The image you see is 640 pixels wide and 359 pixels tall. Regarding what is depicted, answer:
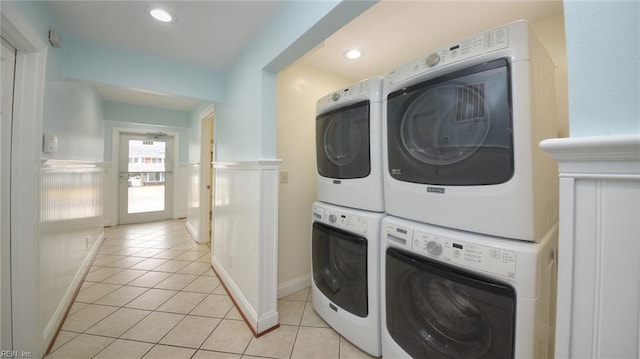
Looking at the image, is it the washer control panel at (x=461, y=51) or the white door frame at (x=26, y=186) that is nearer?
the washer control panel at (x=461, y=51)

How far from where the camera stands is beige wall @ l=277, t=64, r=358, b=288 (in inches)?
83.0

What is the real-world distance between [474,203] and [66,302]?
116 inches

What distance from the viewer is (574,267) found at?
0.50m

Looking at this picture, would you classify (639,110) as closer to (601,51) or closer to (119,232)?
(601,51)

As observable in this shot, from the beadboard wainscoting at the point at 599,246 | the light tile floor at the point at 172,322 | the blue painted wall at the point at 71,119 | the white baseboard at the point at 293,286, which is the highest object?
the blue painted wall at the point at 71,119

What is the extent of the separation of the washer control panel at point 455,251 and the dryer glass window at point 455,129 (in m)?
0.26

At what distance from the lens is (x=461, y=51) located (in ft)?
3.12

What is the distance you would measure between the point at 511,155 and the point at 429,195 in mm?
344

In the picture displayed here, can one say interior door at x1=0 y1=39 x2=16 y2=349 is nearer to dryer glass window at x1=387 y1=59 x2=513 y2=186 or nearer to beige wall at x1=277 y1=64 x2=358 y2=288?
beige wall at x1=277 y1=64 x2=358 y2=288

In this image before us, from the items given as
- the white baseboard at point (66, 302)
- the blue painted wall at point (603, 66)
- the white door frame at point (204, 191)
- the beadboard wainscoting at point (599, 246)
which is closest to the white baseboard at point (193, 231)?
the white door frame at point (204, 191)

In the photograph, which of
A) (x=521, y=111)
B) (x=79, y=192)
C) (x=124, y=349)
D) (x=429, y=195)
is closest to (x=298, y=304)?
(x=124, y=349)

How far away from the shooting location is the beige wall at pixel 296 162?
211 cm

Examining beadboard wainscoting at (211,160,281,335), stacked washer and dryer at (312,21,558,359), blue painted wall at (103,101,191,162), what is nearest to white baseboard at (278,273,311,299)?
beadboard wainscoting at (211,160,281,335)

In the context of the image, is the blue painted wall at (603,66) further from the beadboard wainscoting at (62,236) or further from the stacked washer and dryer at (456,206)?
the beadboard wainscoting at (62,236)
